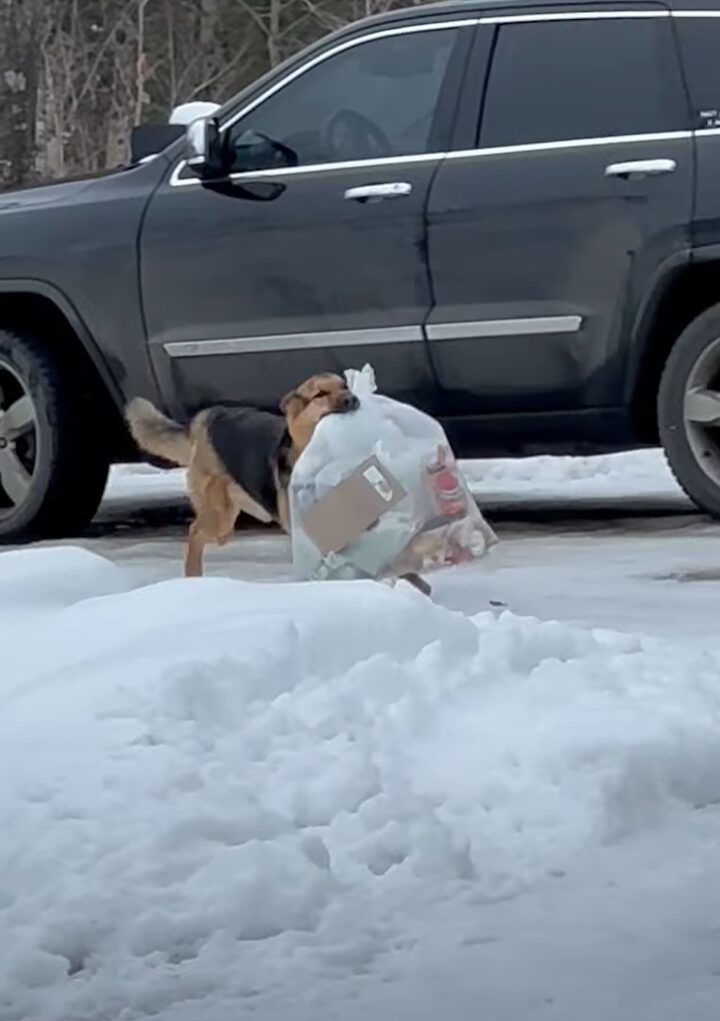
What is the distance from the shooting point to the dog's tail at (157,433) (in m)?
5.72

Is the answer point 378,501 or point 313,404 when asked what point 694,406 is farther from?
point 378,501

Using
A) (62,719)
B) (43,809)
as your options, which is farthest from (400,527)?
(43,809)

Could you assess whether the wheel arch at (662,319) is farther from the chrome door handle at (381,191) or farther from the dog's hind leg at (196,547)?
the dog's hind leg at (196,547)

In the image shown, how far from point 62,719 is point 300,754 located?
0.37m

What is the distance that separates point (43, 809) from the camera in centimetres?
269

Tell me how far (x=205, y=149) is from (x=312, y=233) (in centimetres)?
42

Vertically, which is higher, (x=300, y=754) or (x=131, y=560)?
(x=300, y=754)

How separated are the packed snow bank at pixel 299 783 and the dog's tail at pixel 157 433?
6.83 feet

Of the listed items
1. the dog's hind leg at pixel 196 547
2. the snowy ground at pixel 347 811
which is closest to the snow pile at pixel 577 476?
the dog's hind leg at pixel 196 547

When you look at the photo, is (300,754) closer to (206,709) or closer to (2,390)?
(206,709)

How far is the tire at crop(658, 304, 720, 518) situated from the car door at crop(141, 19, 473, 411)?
2.31 feet

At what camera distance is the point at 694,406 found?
18.8 feet

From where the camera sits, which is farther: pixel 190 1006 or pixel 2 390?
pixel 2 390

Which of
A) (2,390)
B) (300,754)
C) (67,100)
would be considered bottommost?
(67,100)
